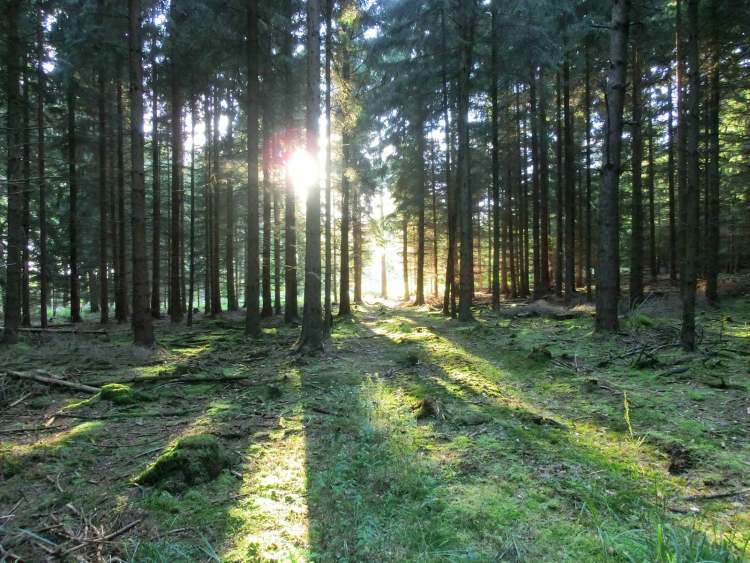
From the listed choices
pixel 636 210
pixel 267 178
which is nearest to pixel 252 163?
pixel 267 178

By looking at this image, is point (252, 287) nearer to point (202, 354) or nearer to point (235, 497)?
point (202, 354)

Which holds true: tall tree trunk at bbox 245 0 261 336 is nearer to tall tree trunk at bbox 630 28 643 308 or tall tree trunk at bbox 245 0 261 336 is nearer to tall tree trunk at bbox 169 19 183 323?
tall tree trunk at bbox 169 19 183 323

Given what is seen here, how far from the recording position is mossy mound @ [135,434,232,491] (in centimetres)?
359

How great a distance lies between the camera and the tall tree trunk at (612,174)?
9.44 m

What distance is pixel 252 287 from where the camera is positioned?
12.6 metres

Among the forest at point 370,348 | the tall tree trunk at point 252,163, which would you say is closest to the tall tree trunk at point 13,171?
the forest at point 370,348

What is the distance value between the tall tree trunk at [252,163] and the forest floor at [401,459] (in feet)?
13.6

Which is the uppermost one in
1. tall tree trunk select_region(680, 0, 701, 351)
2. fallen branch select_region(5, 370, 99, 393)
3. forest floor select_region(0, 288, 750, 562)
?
tall tree trunk select_region(680, 0, 701, 351)

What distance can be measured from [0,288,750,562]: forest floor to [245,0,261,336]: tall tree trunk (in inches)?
163

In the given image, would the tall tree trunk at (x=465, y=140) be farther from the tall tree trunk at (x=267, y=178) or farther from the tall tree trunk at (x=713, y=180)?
the tall tree trunk at (x=713, y=180)

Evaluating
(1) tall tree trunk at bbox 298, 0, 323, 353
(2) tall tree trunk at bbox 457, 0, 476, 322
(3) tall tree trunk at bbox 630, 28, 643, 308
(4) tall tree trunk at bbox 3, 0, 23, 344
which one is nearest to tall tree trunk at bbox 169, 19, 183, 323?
(4) tall tree trunk at bbox 3, 0, 23, 344

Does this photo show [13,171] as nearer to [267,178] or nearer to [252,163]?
[252,163]

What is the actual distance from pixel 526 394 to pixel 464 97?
1138cm

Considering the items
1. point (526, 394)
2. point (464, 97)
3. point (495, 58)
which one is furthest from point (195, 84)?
point (526, 394)
